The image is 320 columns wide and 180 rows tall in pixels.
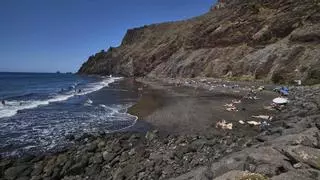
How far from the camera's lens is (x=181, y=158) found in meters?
14.7

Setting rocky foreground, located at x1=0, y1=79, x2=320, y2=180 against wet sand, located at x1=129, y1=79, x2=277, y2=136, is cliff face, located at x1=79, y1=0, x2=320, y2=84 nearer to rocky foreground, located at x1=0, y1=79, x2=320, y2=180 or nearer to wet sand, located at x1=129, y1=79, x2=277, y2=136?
wet sand, located at x1=129, y1=79, x2=277, y2=136

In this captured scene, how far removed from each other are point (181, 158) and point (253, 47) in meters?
54.0

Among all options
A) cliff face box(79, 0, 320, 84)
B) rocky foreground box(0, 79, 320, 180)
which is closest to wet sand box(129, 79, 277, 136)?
rocky foreground box(0, 79, 320, 180)

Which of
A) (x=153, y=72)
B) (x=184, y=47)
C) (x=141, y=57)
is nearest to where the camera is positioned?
(x=184, y=47)

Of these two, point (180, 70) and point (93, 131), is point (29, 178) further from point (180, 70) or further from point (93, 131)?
point (180, 70)

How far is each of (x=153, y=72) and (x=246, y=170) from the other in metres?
95.2

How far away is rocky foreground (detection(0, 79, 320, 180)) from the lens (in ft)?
30.7

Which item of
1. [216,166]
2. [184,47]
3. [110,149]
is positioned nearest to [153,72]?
[184,47]

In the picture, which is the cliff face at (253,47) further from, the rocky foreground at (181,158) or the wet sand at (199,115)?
the rocky foreground at (181,158)

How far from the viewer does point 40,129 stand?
946 inches

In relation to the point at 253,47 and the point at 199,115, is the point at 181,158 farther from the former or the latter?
the point at 253,47

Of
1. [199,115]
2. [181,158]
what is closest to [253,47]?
[199,115]

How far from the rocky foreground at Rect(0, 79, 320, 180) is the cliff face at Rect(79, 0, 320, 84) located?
1157 inches

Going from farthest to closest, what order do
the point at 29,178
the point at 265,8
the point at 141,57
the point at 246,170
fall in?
the point at 141,57
the point at 265,8
the point at 29,178
the point at 246,170
